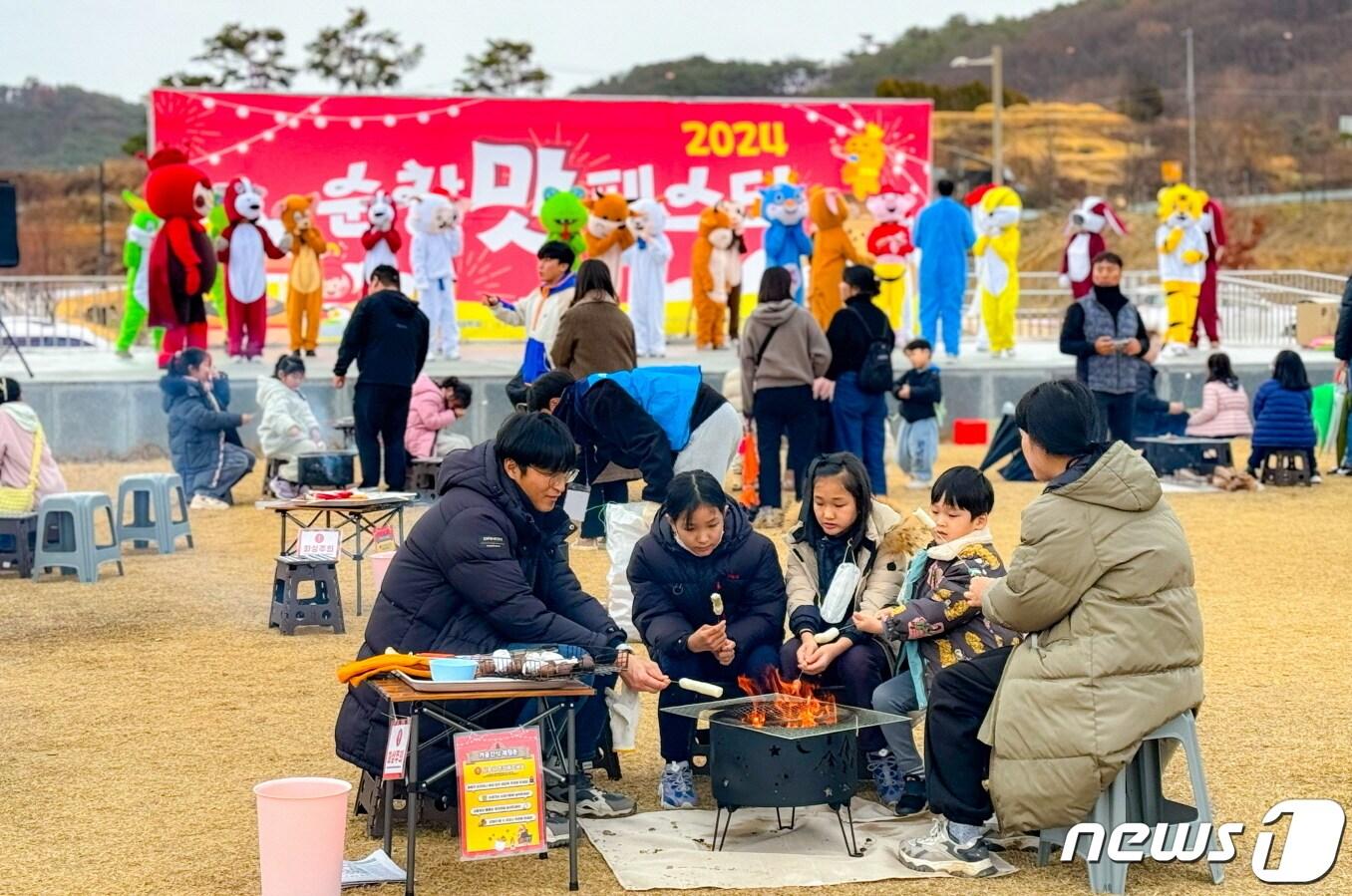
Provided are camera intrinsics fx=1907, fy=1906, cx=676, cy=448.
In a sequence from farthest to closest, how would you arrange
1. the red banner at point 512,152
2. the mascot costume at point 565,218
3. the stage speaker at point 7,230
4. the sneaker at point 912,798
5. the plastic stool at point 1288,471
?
1. the red banner at point 512,152
2. the mascot costume at point 565,218
3. the plastic stool at point 1288,471
4. the stage speaker at point 7,230
5. the sneaker at point 912,798

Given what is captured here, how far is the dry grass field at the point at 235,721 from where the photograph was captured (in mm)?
4832

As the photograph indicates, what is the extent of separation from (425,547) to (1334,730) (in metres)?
3.12

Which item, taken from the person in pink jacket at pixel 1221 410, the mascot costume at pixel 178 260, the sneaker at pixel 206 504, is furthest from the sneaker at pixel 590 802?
the mascot costume at pixel 178 260

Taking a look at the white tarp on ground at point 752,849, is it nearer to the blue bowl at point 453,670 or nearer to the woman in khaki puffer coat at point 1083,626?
the woman in khaki puffer coat at point 1083,626

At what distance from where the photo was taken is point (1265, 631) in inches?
318

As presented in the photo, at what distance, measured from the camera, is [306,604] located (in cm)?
834

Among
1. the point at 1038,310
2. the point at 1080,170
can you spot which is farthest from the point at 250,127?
the point at 1080,170

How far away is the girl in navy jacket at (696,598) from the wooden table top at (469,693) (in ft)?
2.52

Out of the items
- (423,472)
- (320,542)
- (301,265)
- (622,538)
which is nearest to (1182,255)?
(301,265)

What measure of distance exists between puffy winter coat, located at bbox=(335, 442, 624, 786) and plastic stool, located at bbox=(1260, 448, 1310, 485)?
951 centimetres

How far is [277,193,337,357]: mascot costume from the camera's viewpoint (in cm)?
1762

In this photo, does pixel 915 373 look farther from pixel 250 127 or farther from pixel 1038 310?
pixel 1038 310

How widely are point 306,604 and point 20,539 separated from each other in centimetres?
222

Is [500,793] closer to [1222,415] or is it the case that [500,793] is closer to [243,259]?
[1222,415]
